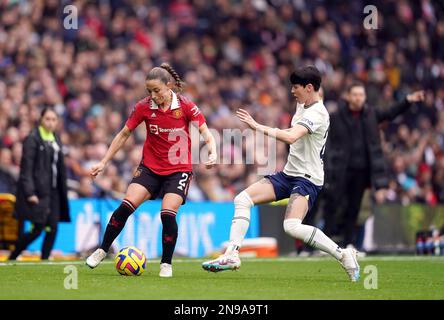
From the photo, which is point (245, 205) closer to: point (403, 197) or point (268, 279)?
point (268, 279)

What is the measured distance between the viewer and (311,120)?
11633 mm

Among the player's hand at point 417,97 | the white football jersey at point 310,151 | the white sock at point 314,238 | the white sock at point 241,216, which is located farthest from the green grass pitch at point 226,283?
the player's hand at point 417,97

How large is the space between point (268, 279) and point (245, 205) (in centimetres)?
84

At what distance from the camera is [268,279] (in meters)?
11.9

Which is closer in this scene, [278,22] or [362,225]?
[362,225]

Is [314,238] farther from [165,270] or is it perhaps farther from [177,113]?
[177,113]

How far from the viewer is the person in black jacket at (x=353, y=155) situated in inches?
695

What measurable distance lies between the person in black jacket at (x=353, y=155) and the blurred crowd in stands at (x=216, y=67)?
3127mm

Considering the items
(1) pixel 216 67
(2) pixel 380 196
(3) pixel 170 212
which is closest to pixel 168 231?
(3) pixel 170 212

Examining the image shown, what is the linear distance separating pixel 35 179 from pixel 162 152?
451cm

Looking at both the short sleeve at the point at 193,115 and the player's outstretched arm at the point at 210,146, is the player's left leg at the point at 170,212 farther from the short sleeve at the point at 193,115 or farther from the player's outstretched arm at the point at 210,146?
the short sleeve at the point at 193,115

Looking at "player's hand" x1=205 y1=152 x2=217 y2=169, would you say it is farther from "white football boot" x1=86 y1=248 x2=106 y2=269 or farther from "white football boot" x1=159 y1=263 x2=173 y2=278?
"white football boot" x1=86 y1=248 x2=106 y2=269

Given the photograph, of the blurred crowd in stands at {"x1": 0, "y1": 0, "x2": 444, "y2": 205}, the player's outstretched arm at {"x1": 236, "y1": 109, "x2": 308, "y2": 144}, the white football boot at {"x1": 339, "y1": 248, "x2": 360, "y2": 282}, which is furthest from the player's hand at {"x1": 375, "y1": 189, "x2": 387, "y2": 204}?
the player's outstretched arm at {"x1": 236, "y1": 109, "x2": 308, "y2": 144}
